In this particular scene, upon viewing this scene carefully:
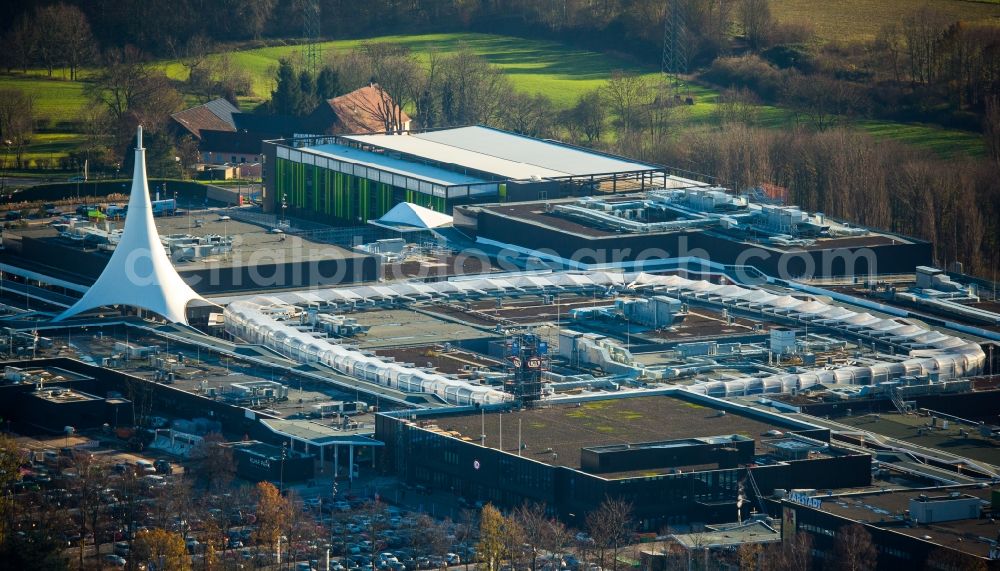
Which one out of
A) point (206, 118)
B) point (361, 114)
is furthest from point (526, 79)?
point (206, 118)

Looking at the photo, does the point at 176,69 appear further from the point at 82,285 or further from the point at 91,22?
the point at 82,285

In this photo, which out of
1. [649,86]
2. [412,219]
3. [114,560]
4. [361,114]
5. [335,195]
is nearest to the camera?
[114,560]

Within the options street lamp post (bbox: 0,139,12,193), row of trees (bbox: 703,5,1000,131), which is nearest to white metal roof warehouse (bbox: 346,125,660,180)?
street lamp post (bbox: 0,139,12,193)

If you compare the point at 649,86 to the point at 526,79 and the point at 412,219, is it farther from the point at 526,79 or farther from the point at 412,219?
the point at 412,219

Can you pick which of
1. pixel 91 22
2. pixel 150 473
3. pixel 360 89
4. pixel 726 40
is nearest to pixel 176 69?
pixel 91 22

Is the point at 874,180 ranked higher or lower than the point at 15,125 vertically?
higher

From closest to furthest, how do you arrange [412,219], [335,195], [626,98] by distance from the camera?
1. [412,219]
2. [335,195]
3. [626,98]

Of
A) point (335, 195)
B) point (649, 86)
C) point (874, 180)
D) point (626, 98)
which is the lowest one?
point (335, 195)

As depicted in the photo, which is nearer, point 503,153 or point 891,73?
point 503,153
